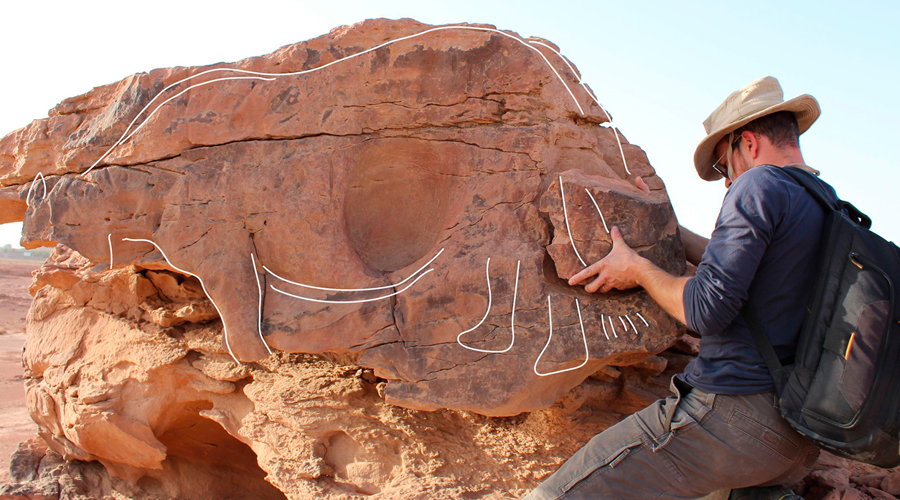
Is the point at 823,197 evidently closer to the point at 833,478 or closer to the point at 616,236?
the point at 616,236

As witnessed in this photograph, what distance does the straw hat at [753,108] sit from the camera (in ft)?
7.06

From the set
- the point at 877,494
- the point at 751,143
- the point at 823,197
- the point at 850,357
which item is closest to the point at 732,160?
the point at 751,143

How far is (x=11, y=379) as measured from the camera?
7.65 meters

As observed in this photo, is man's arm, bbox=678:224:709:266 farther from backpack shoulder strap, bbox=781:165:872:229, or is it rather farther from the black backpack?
the black backpack

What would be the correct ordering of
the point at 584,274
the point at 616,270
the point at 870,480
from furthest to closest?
the point at 870,480 → the point at 584,274 → the point at 616,270

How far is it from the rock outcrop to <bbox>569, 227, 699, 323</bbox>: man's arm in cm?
10

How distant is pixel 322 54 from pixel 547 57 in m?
1.13

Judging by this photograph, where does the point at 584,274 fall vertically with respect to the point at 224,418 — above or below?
above

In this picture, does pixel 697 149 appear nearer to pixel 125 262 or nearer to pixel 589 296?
pixel 589 296

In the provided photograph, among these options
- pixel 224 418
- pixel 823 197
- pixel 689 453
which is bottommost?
pixel 224 418

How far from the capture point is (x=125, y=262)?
3.02m

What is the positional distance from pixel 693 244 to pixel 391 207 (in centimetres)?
152

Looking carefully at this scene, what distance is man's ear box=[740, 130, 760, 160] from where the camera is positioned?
2.22 m

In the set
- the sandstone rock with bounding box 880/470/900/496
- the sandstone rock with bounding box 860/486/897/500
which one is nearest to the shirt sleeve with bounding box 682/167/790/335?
the sandstone rock with bounding box 860/486/897/500
